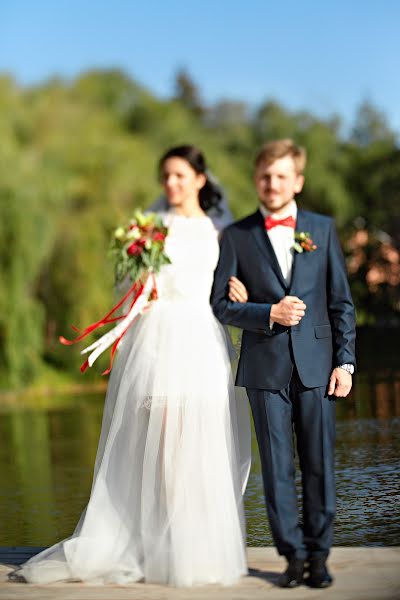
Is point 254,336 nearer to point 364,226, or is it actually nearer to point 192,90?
point 364,226

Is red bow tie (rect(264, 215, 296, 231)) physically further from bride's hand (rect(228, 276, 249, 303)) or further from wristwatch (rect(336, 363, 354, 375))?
wristwatch (rect(336, 363, 354, 375))

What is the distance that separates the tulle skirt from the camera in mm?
5156

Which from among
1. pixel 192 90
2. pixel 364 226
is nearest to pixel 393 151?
pixel 364 226

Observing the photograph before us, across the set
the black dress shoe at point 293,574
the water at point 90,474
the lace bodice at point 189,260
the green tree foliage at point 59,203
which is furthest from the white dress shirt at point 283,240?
the green tree foliage at point 59,203

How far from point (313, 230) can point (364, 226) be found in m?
38.6

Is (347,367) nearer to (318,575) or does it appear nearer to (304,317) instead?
(304,317)

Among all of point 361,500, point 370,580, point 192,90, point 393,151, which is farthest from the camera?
point 192,90

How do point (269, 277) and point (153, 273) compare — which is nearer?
point (269, 277)

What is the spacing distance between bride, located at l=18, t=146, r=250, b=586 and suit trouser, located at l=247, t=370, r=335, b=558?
305mm

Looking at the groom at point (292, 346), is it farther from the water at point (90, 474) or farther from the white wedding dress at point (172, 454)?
the water at point (90, 474)

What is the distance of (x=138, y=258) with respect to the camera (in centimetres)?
559

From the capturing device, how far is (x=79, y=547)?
5.36 m

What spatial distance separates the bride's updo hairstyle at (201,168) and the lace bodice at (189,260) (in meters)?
0.13

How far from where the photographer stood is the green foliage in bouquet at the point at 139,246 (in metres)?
5.54
